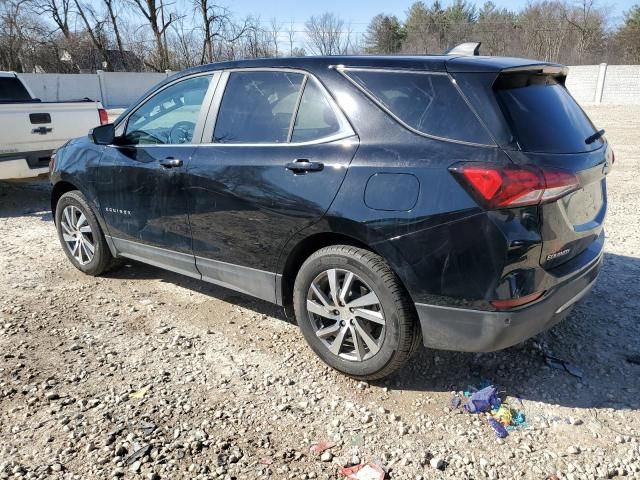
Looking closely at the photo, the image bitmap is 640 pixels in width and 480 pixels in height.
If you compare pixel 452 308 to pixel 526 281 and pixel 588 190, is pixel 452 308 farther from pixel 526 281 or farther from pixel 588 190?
pixel 588 190

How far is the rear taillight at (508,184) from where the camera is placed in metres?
2.44

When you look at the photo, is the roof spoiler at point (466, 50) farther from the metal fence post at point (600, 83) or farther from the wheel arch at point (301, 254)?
the metal fence post at point (600, 83)

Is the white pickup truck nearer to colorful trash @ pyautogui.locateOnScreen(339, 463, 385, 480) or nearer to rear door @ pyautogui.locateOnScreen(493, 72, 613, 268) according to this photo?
colorful trash @ pyautogui.locateOnScreen(339, 463, 385, 480)

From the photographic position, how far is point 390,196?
2.71 metres

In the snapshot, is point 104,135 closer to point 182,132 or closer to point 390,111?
point 182,132

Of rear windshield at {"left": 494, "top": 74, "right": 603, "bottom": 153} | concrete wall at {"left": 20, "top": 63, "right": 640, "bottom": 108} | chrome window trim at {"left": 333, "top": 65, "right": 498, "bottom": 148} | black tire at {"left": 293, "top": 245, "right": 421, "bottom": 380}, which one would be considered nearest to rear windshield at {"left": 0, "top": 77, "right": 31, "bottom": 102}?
chrome window trim at {"left": 333, "top": 65, "right": 498, "bottom": 148}

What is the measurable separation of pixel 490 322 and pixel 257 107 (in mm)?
1992

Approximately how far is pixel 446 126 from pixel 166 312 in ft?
8.68

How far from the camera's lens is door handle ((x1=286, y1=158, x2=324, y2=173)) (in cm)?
298

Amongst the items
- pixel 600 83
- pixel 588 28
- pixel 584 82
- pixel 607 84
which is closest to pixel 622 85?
pixel 607 84

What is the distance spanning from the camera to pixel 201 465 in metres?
2.50

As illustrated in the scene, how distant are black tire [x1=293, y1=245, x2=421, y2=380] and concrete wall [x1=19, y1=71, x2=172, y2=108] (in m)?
29.7

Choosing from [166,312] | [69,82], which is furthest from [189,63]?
[166,312]

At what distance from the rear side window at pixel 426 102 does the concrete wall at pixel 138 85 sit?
25.3m
